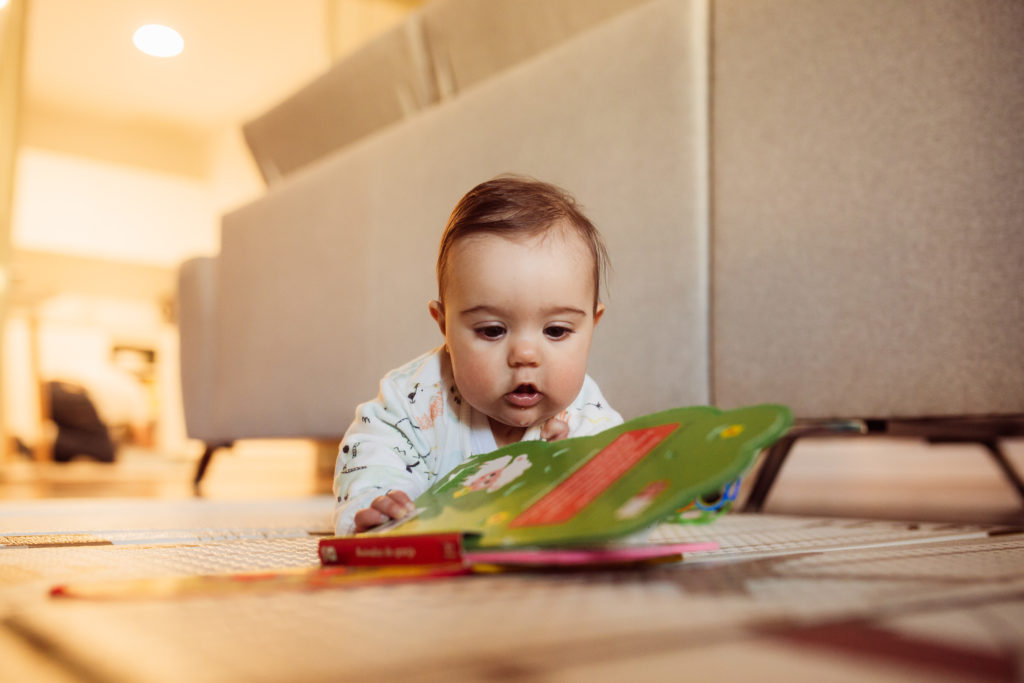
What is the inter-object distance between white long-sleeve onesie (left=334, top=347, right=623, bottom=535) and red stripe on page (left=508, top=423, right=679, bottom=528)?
0.19 metres

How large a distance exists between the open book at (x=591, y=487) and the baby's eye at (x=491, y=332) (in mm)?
115

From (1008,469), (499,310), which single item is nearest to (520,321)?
(499,310)

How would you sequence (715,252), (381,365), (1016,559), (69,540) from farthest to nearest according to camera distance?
(381,365) → (715,252) → (69,540) → (1016,559)

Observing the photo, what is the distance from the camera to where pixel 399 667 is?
0.65 feet

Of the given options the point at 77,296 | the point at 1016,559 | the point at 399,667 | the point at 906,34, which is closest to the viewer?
the point at 399,667

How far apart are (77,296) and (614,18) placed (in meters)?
4.51

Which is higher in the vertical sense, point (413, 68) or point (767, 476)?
point (413, 68)

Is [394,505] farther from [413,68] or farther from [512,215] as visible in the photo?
[413,68]

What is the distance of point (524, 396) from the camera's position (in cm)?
56

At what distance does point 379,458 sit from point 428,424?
0.07 m

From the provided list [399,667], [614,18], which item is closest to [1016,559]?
[399,667]

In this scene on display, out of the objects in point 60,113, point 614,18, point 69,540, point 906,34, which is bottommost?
point 69,540

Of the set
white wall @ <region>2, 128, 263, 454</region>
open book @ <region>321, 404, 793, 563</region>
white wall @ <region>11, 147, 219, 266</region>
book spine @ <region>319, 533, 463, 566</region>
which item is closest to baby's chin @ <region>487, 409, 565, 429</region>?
open book @ <region>321, 404, 793, 563</region>

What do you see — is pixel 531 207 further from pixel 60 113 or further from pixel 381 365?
pixel 60 113
